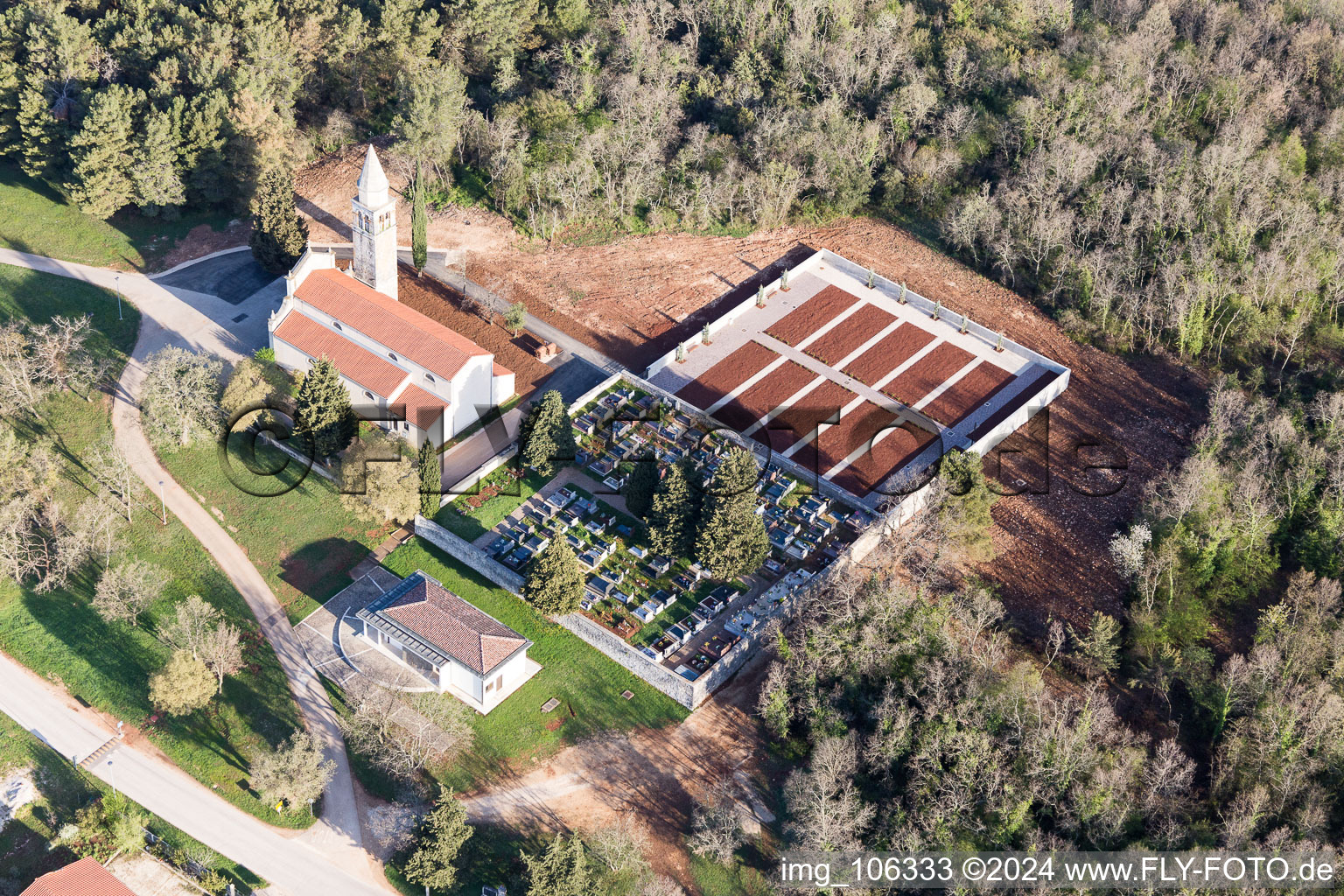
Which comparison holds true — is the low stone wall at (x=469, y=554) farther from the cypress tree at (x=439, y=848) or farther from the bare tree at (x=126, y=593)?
the cypress tree at (x=439, y=848)

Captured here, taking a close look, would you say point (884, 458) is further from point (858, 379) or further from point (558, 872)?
point (558, 872)

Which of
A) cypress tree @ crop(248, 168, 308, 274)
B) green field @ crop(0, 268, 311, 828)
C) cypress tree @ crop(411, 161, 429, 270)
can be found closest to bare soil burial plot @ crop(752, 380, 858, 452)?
cypress tree @ crop(411, 161, 429, 270)

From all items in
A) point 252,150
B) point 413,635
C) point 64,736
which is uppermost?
point 252,150

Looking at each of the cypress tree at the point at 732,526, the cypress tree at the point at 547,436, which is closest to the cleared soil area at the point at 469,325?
the cypress tree at the point at 547,436

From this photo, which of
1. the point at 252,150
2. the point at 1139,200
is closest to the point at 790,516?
the point at 1139,200

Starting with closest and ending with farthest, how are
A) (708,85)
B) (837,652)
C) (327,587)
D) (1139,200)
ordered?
(837,652) < (327,587) < (1139,200) < (708,85)

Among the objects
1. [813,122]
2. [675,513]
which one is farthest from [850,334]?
[675,513]

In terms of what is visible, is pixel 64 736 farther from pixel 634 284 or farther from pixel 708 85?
pixel 708 85
